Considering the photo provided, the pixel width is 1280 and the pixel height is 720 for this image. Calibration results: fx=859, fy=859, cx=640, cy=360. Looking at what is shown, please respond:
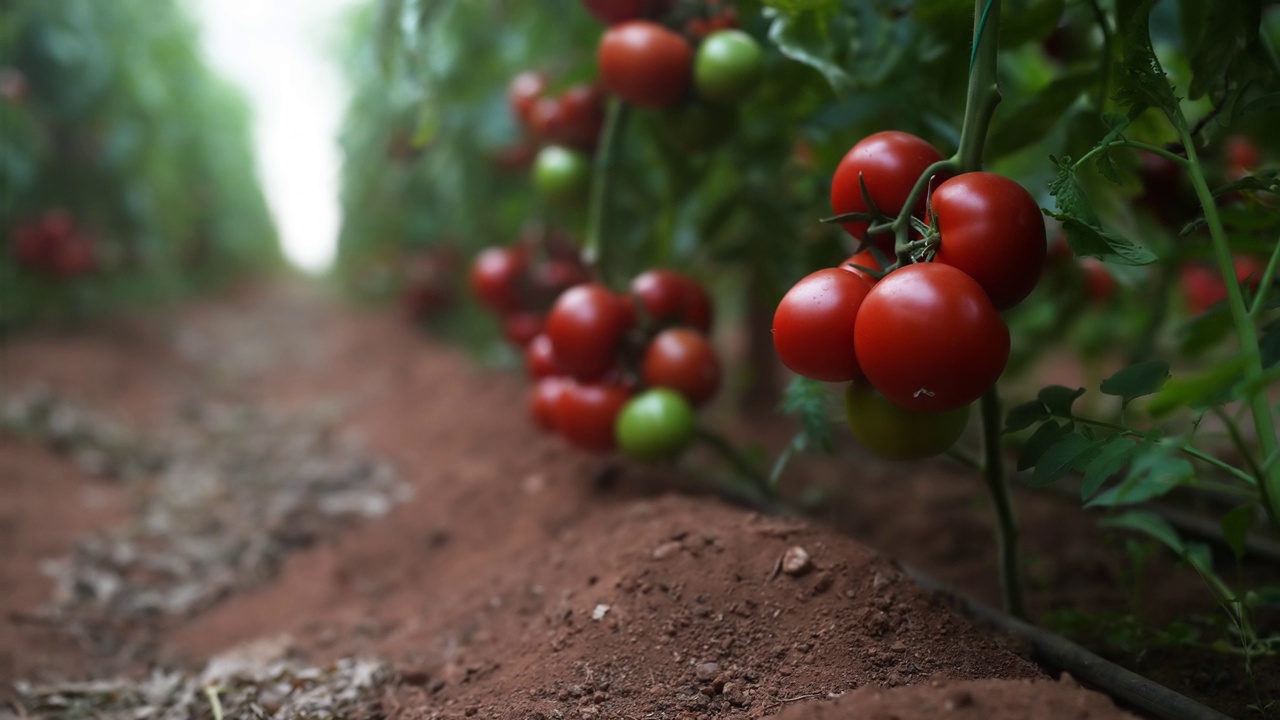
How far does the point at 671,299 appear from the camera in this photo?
4.98 ft

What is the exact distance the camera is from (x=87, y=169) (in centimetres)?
361

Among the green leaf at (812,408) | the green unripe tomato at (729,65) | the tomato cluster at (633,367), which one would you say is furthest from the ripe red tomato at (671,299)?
the green leaf at (812,408)

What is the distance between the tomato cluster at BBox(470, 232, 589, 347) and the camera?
1.94 m

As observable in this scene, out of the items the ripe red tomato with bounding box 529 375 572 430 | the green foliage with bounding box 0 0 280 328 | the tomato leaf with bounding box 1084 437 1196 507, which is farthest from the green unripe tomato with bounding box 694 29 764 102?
the green foliage with bounding box 0 0 280 328

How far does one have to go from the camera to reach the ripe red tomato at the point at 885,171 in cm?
90

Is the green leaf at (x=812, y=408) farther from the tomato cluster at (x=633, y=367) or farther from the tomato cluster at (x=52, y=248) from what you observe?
the tomato cluster at (x=52, y=248)

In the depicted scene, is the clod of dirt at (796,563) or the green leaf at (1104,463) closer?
the green leaf at (1104,463)

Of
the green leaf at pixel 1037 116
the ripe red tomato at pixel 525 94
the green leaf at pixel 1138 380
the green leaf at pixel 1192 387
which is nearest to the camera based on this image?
the green leaf at pixel 1192 387

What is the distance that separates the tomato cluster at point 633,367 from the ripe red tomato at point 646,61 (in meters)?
0.33

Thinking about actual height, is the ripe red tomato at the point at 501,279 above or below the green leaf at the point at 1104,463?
above

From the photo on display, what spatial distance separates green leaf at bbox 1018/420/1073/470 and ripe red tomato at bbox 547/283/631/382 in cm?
74

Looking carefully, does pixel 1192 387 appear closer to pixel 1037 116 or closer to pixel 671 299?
pixel 1037 116

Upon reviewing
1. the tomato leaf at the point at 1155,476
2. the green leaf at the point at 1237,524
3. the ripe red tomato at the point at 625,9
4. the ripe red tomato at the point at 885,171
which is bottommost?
the green leaf at the point at 1237,524

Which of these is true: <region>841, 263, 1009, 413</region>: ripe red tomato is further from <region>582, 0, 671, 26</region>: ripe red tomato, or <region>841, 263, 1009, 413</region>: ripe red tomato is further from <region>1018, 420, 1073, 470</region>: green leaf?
<region>582, 0, 671, 26</region>: ripe red tomato
